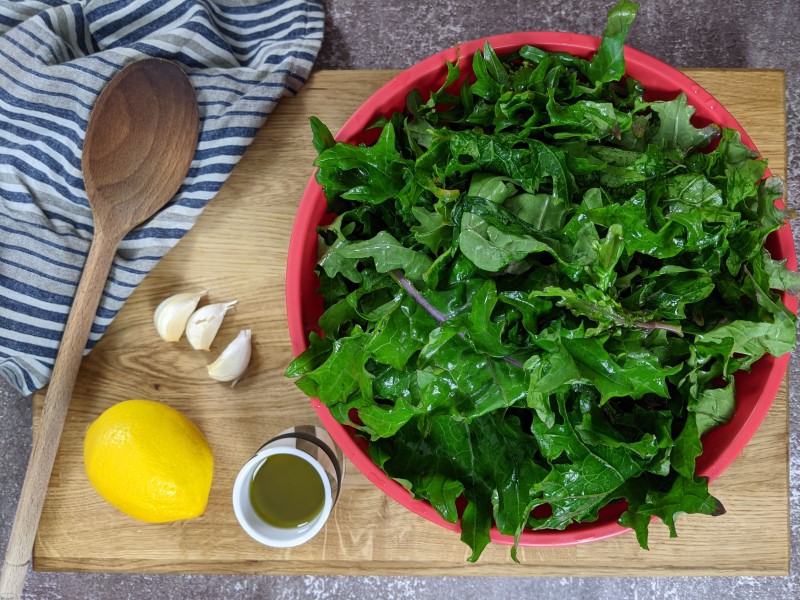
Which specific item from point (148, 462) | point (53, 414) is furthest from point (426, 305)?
point (53, 414)

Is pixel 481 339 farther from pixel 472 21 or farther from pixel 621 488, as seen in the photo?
pixel 472 21

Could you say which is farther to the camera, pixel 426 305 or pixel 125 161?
pixel 125 161

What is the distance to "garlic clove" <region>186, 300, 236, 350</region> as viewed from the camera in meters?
0.83

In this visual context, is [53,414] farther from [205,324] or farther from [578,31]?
[578,31]

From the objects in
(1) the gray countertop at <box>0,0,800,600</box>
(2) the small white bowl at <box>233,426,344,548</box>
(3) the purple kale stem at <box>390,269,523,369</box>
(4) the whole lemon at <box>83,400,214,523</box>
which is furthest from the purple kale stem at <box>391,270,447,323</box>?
(1) the gray countertop at <box>0,0,800,600</box>

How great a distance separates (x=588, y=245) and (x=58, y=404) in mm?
641

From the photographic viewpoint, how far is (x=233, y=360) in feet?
2.70

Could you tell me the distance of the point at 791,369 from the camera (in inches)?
39.7

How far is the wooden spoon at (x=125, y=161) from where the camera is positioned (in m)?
0.83

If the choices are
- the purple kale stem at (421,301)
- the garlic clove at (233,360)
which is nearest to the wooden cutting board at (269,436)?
the garlic clove at (233,360)

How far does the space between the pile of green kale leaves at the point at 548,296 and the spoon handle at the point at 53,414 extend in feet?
1.10

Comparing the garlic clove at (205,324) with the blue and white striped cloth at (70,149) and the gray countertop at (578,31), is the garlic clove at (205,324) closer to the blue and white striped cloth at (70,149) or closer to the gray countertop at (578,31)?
the blue and white striped cloth at (70,149)

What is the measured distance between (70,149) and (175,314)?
0.25 meters

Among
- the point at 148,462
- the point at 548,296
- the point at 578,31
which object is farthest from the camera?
the point at 578,31
